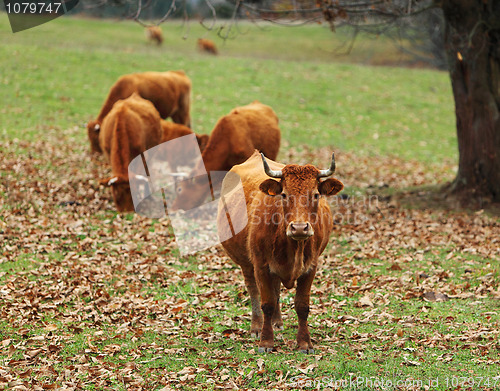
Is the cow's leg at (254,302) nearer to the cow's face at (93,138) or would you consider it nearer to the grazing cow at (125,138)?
Answer: the grazing cow at (125,138)

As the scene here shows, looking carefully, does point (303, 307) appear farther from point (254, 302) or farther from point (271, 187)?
point (271, 187)

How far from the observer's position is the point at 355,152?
23.5 meters

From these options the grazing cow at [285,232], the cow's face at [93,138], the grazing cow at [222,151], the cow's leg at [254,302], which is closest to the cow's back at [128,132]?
the grazing cow at [222,151]

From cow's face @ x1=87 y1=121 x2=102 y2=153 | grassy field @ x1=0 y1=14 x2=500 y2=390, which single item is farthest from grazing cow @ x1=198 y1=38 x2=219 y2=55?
cow's face @ x1=87 y1=121 x2=102 y2=153

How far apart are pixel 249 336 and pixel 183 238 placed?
16.3ft

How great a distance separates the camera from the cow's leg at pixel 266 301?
25.0 feet

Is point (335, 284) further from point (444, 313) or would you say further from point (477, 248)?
point (477, 248)

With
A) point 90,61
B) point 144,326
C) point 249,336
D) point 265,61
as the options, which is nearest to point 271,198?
point 249,336

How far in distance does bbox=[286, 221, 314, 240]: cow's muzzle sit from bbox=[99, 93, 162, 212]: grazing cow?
320 inches

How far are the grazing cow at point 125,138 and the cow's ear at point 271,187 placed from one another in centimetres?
752

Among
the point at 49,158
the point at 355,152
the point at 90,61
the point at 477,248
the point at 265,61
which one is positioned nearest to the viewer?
the point at 477,248

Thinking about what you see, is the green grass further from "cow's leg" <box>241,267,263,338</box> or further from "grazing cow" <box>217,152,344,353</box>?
"grazing cow" <box>217,152,344,353</box>

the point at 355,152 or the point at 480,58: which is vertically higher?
the point at 480,58

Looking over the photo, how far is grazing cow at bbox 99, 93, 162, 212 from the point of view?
47.2 ft
